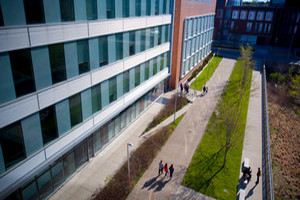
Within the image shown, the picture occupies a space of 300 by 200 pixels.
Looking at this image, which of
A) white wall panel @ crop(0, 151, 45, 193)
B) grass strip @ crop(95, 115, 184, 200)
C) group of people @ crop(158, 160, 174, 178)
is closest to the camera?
white wall panel @ crop(0, 151, 45, 193)

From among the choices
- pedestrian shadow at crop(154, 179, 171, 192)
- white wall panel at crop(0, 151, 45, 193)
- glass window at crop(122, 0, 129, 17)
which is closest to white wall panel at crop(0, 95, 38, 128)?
white wall panel at crop(0, 151, 45, 193)

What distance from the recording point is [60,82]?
15328mm

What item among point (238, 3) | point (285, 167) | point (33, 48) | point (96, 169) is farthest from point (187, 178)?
point (238, 3)

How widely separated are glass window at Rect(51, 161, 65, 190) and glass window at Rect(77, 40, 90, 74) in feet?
23.6

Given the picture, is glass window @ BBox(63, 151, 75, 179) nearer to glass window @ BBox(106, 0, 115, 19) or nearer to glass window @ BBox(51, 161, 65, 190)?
glass window @ BBox(51, 161, 65, 190)

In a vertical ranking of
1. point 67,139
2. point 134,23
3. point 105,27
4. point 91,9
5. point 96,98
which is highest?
point 91,9

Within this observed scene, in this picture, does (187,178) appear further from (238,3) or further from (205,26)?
(238,3)

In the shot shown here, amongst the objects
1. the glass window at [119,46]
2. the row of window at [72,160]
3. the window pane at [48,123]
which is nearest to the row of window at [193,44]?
the row of window at [72,160]

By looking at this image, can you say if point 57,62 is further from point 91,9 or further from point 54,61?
point 91,9

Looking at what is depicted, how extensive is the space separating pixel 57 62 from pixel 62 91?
2.01 meters

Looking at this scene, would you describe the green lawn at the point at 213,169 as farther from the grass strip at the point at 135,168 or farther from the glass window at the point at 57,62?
the glass window at the point at 57,62

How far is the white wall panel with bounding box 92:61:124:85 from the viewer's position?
18516 mm

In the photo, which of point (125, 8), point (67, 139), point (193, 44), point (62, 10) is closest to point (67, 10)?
point (62, 10)

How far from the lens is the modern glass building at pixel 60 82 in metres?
12.4
